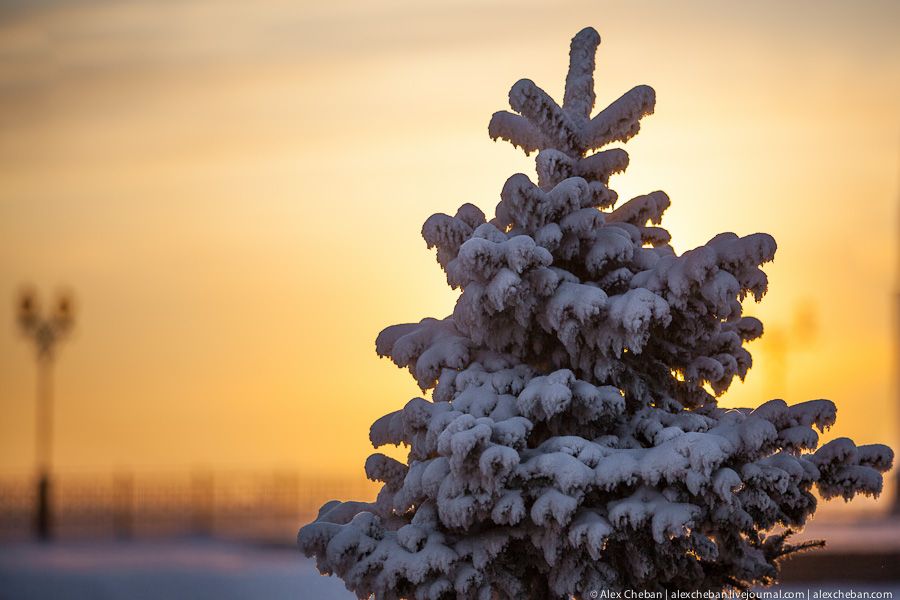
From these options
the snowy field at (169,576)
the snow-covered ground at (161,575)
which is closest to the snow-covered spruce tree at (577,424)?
the snowy field at (169,576)

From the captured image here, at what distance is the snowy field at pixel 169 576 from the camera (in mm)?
22203

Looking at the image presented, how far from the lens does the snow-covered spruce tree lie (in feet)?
31.8

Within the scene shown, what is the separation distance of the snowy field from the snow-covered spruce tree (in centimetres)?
913

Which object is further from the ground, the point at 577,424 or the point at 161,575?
the point at 577,424

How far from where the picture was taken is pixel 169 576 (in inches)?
963

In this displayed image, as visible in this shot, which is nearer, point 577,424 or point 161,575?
point 577,424

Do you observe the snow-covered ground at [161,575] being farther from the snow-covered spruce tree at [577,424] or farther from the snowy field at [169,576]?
the snow-covered spruce tree at [577,424]

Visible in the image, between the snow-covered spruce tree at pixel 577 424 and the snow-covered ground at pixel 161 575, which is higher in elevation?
the snow-covered spruce tree at pixel 577 424

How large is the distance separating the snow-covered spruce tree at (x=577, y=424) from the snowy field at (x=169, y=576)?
9.13 meters

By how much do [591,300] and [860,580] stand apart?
1257 centimetres

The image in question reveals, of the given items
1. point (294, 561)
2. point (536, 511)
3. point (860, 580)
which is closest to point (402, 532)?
point (536, 511)

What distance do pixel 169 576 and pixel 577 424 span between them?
15595 mm

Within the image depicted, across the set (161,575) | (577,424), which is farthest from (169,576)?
(577,424)

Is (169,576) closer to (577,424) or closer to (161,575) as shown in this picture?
(161,575)
